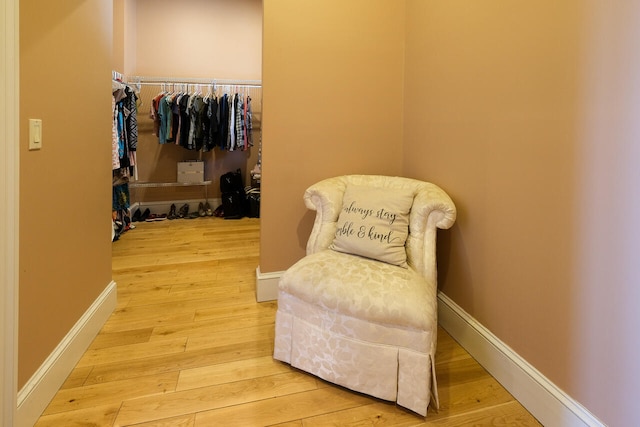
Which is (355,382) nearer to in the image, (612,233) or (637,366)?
(637,366)

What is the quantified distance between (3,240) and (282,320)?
1.05 metres

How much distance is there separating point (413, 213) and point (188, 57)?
429 cm

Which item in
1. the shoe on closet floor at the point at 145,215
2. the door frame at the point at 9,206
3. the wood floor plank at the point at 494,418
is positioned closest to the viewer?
the door frame at the point at 9,206

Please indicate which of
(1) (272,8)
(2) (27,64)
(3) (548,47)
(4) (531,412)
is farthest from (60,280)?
(3) (548,47)

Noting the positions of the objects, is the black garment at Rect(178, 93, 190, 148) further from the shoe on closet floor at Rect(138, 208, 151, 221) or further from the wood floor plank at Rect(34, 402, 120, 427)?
the wood floor plank at Rect(34, 402, 120, 427)

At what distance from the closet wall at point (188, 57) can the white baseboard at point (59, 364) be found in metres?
3.12

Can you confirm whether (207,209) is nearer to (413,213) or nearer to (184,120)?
(184,120)

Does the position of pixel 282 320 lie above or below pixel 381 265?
below

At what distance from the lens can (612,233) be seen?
3.62 feet

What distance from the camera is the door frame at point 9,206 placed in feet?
3.36

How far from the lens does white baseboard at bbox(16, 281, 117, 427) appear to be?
127 cm

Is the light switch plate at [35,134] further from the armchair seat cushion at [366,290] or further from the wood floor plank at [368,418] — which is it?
the wood floor plank at [368,418]

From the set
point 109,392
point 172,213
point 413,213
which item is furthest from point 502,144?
point 172,213

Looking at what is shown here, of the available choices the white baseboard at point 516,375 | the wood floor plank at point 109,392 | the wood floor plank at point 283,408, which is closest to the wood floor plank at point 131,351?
the wood floor plank at point 109,392
